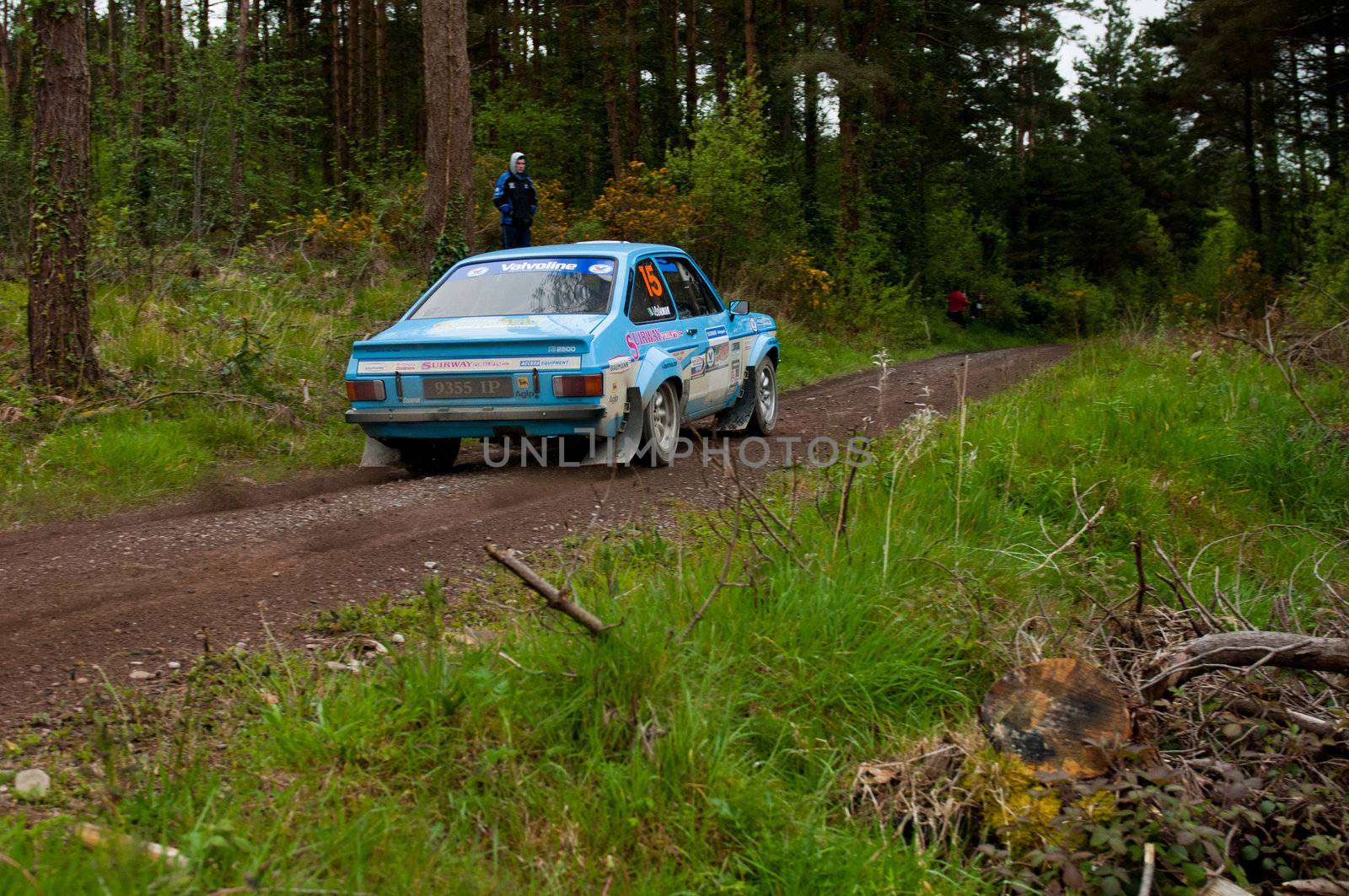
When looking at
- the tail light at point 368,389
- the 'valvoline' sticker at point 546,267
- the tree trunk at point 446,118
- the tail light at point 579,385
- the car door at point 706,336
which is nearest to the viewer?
the tail light at point 579,385

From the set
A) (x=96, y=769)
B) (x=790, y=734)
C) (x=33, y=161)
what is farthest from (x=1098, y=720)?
(x=33, y=161)

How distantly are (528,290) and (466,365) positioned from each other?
3.61 ft

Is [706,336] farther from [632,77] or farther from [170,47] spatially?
[632,77]

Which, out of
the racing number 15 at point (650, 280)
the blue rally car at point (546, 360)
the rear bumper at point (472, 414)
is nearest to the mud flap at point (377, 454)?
the blue rally car at point (546, 360)

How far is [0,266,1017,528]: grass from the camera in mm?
7410

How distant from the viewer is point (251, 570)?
5.12 meters

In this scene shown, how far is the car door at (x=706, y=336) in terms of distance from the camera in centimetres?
888

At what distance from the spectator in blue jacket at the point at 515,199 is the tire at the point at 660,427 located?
6212mm

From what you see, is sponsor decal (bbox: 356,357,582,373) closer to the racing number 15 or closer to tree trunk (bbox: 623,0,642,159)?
the racing number 15

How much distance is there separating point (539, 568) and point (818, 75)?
84.3ft

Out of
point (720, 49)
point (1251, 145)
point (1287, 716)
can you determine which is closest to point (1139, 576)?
point (1287, 716)

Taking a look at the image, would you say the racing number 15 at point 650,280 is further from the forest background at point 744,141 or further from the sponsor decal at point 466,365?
the forest background at point 744,141

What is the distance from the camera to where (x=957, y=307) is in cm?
3384

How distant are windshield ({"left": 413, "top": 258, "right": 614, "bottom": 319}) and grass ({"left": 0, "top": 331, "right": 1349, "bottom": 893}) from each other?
10.4ft
